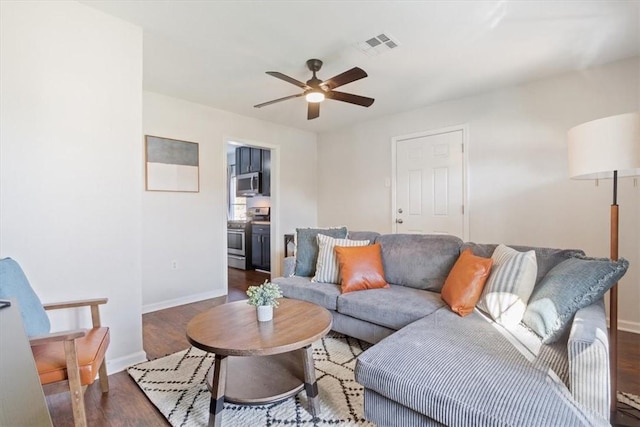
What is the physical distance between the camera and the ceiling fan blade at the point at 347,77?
7.72ft

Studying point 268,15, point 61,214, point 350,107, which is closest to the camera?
point 61,214

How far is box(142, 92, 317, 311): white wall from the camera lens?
3.54 meters

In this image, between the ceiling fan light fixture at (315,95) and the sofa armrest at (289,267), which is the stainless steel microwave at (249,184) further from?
the ceiling fan light fixture at (315,95)

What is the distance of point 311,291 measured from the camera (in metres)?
2.66

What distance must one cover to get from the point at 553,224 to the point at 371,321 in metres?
2.25

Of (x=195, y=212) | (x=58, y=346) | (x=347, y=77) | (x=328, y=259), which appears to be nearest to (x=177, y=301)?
(x=195, y=212)

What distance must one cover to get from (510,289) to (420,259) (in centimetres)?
87

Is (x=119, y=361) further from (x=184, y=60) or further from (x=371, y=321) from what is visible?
(x=184, y=60)

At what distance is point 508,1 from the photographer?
2016 mm

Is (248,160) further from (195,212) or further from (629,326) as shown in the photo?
(629,326)

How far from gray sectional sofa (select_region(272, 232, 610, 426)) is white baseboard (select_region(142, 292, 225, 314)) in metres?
2.53

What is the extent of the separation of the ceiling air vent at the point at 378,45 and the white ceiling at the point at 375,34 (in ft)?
0.16

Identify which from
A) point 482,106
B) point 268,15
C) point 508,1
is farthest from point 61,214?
point 482,106

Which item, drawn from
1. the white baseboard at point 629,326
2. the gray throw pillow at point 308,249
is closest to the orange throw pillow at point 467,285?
the gray throw pillow at point 308,249
